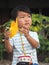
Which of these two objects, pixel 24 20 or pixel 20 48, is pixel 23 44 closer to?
pixel 20 48

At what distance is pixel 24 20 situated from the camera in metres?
2.95

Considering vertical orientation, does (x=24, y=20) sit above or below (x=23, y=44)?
above

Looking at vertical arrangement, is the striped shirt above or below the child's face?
below

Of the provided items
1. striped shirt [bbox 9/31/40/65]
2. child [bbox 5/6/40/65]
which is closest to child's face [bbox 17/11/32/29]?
child [bbox 5/6/40/65]

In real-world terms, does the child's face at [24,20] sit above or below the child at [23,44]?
above

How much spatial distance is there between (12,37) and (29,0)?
22.6 ft

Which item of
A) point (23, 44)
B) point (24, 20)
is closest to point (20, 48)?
point (23, 44)

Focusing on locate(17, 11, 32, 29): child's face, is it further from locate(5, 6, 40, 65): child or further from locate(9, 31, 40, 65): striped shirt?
locate(9, 31, 40, 65): striped shirt

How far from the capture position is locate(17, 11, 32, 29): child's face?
115 inches

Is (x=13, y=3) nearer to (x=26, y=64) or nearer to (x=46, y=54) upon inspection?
(x=46, y=54)

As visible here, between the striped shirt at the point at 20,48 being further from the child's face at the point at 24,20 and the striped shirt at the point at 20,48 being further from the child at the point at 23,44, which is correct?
the child's face at the point at 24,20

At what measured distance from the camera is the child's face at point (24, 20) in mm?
2916

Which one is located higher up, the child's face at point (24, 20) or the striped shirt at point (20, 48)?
the child's face at point (24, 20)

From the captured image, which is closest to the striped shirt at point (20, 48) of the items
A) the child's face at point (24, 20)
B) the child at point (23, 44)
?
the child at point (23, 44)
